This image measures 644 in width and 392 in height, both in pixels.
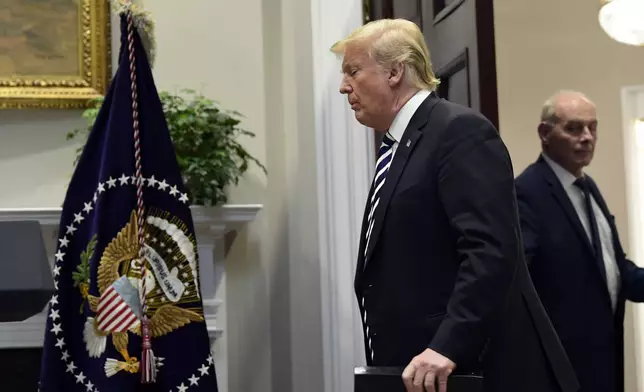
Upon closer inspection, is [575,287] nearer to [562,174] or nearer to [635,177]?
[562,174]

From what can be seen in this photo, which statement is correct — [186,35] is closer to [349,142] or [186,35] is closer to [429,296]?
[349,142]

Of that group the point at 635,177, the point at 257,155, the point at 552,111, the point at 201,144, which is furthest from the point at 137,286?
the point at 635,177

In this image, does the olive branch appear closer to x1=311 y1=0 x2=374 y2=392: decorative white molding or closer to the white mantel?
the white mantel

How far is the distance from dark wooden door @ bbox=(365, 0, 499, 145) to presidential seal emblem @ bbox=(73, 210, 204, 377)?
925 millimetres

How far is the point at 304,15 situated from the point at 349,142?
576 mm

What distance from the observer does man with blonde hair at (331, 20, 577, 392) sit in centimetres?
153

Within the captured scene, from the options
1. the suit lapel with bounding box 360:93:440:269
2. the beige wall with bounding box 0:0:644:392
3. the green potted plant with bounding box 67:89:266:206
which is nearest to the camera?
the suit lapel with bounding box 360:93:440:269

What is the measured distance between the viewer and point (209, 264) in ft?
9.83

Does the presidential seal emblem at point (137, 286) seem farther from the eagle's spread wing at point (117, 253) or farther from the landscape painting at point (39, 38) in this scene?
the landscape painting at point (39, 38)

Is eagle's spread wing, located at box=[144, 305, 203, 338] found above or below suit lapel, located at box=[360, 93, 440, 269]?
below

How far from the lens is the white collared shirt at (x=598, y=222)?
274 cm

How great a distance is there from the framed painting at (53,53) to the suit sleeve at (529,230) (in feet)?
5.23

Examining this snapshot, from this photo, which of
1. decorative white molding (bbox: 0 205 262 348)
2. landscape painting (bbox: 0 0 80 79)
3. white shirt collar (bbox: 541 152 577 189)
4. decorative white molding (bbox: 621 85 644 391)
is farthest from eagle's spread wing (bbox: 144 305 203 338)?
decorative white molding (bbox: 621 85 644 391)

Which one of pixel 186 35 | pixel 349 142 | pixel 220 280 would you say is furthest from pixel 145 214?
pixel 186 35
